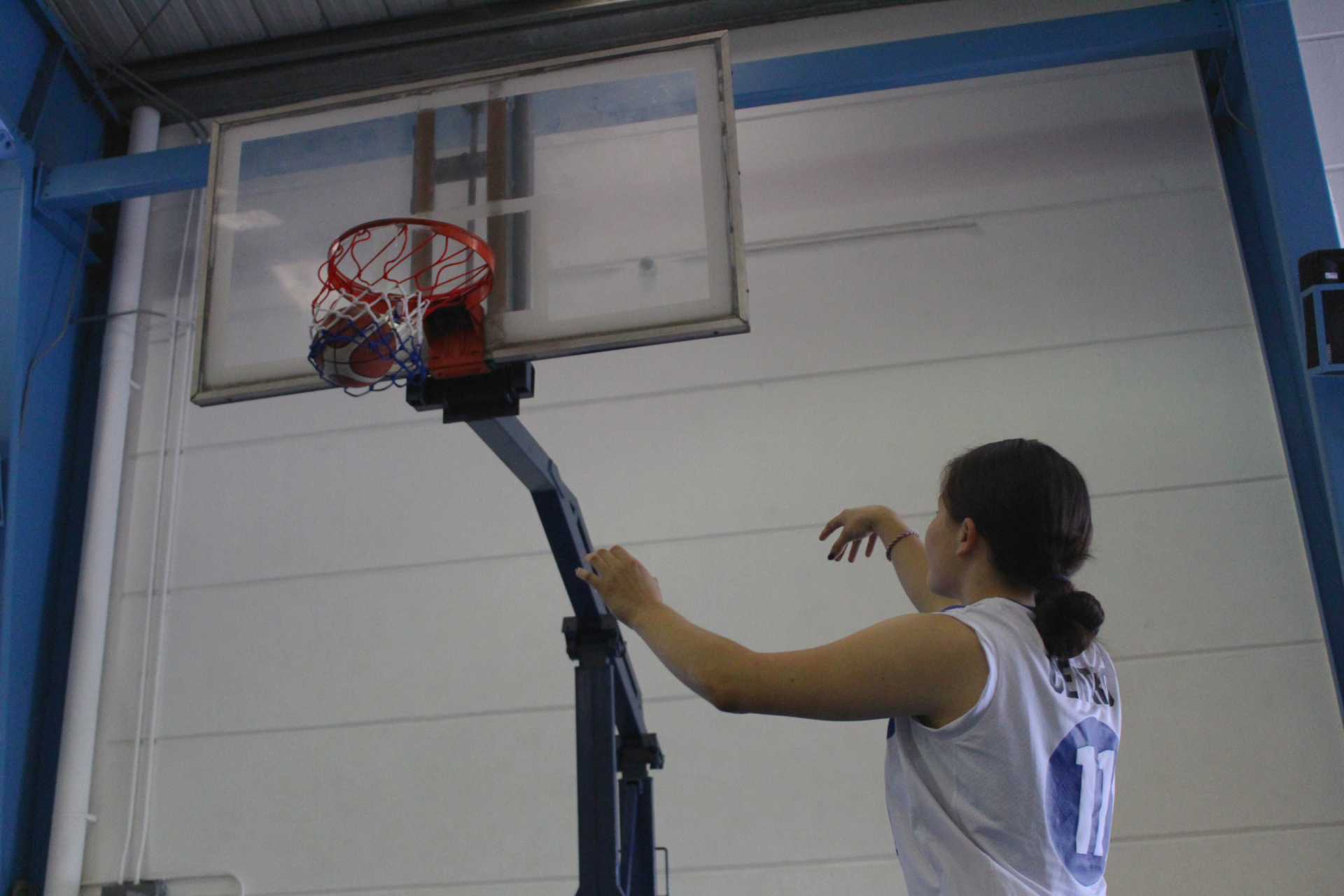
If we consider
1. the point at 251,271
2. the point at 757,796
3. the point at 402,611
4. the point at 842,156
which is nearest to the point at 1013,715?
the point at 251,271

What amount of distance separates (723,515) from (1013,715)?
6.37 feet

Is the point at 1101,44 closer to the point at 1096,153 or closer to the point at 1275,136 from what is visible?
the point at 1096,153

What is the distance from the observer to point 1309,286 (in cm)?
254

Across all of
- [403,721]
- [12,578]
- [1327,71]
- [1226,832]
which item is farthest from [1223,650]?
[12,578]

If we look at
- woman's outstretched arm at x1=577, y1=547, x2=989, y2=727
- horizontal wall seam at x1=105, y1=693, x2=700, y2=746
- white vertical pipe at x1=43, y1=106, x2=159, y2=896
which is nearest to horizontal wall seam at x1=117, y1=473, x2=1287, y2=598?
white vertical pipe at x1=43, y1=106, x2=159, y2=896

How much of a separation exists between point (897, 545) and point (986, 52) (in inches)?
78.3

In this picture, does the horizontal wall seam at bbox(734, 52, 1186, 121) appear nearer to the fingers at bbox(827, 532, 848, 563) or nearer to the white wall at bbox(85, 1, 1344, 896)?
the white wall at bbox(85, 1, 1344, 896)

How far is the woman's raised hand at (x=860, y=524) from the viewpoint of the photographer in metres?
1.75

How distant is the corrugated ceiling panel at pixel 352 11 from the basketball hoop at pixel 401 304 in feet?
6.42

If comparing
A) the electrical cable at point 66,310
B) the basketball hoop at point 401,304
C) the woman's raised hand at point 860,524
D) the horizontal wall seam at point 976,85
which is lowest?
the woman's raised hand at point 860,524

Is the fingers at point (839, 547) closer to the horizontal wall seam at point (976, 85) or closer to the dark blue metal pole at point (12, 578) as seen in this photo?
the horizontal wall seam at point (976, 85)

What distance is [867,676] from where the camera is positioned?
1.04 meters

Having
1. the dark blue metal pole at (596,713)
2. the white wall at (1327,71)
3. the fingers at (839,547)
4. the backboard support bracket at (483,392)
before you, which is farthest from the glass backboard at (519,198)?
the white wall at (1327,71)

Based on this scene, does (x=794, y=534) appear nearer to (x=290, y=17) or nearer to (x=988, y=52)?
(x=988, y=52)
